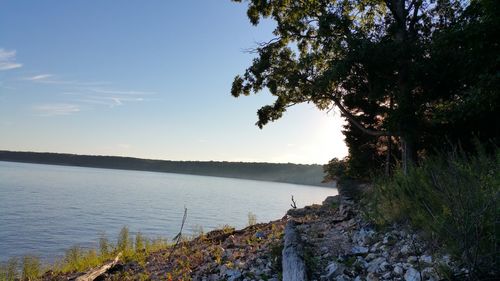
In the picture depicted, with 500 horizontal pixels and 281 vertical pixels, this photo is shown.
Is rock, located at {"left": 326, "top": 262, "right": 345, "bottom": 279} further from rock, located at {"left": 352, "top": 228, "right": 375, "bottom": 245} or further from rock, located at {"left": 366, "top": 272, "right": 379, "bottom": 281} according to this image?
rock, located at {"left": 352, "top": 228, "right": 375, "bottom": 245}

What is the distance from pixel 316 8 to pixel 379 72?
5.10 meters

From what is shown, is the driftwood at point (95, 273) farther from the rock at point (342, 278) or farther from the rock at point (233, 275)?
the rock at point (342, 278)

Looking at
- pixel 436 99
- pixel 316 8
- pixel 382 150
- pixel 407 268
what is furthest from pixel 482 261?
pixel 382 150

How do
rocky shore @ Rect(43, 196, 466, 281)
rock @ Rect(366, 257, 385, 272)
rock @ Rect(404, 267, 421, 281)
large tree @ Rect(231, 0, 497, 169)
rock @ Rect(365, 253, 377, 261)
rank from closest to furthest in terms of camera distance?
rock @ Rect(404, 267, 421, 281) → rocky shore @ Rect(43, 196, 466, 281) → rock @ Rect(366, 257, 385, 272) → rock @ Rect(365, 253, 377, 261) → large tree @ Rect(231, 0, 497, 169)

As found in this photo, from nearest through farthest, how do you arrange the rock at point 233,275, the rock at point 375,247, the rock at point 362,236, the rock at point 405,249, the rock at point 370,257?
1. the rock at point 405,249
2. the rock at point 370,257
3. the rock at point 375,247
4. the rock at point 233,275
5. the rock at point 362,236

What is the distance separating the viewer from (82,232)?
1134 inches

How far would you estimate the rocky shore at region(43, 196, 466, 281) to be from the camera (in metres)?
6.68

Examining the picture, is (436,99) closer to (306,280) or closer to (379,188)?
(379,188)

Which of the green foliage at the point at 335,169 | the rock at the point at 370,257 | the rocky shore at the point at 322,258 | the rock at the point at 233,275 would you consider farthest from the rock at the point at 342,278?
the green foliage at the point at 335,169

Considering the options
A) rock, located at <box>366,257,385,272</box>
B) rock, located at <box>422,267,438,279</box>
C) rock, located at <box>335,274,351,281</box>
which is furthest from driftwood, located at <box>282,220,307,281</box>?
rock, located at <box>422,267,438,279</box>

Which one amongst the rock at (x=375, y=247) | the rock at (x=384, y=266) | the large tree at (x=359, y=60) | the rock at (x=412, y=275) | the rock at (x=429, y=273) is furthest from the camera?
the large tree at (x=359, y=60)

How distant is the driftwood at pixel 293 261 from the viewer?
7.01 m

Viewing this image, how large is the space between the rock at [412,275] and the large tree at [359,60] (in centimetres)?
975

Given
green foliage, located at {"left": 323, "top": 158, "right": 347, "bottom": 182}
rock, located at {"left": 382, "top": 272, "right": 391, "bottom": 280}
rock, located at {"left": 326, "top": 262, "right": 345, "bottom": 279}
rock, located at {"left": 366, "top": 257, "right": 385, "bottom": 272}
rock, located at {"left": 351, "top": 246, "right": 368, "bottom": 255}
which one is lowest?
rock, located at {"left": 326, "top": 262, "right": 345, "bottom": 279}
